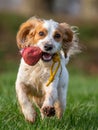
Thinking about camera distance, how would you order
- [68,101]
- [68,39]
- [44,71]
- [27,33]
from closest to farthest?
1. [44,71]
2. [27,33]
3. [68,39]
4. [68,101]

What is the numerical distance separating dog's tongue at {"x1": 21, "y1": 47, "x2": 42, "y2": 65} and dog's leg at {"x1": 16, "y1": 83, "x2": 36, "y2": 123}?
1.17 ft

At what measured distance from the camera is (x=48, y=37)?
727 cm

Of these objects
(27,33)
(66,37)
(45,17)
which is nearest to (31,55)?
(27,33)

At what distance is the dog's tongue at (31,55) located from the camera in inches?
287

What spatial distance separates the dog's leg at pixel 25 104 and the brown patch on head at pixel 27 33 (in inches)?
21.5

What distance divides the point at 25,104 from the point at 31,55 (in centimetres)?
60

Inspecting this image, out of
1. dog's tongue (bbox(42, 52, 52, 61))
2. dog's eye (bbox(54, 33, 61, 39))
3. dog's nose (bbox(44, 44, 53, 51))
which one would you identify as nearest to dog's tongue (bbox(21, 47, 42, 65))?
dog's tongue (bbox(42, 52, 52, 61))

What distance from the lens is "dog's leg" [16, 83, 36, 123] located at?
23.8ft

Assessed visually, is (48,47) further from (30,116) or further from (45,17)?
(45,17)

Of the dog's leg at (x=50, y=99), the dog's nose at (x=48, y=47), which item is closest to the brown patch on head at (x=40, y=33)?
the dog's nose at (x=48, y=47)

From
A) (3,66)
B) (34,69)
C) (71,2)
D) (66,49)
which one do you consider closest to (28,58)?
(34,69)

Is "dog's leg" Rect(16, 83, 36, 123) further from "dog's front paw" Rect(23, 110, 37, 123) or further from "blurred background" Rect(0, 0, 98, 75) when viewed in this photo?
"blurred background" Rect(0, 0, 98, 75)

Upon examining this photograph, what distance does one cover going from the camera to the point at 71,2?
51.9 m

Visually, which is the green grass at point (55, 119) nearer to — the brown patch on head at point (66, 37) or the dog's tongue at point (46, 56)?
the dog's tongue at point (46, 56)
